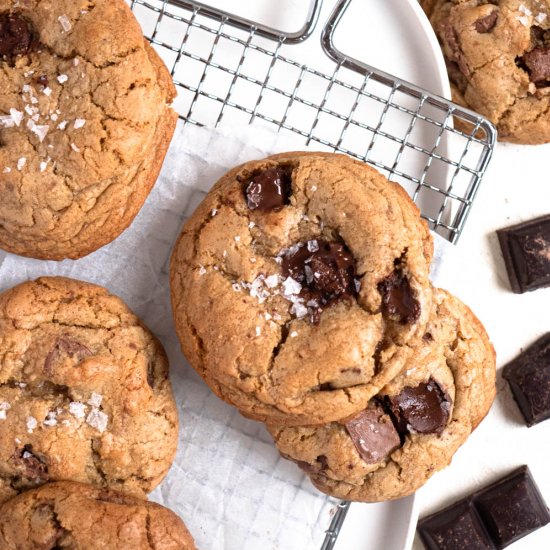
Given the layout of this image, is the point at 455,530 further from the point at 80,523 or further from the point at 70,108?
the point at 70,108

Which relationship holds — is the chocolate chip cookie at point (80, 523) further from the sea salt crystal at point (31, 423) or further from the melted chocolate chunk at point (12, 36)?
the melted chocolate chunk at point (12, 36)

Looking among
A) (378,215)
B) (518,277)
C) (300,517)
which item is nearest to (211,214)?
(378,215)

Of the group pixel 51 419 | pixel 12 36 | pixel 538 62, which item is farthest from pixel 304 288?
pixel 538 62

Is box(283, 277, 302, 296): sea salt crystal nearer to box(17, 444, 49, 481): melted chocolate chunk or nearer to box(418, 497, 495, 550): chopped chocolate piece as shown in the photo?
box(17, 444, 49, 481): melted chocolate chunk

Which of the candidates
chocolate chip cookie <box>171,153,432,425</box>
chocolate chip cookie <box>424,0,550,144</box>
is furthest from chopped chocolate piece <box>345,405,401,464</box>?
chocolate chip cookie <box>424,0,550,144</box>

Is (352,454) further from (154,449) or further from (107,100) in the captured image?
(107,100)

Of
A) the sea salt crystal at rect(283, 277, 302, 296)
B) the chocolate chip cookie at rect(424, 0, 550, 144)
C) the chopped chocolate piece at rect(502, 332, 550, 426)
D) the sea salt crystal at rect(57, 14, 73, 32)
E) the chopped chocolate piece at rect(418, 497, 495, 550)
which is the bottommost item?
the chopped chocolate piece at rect(418, 497, 495, 550)

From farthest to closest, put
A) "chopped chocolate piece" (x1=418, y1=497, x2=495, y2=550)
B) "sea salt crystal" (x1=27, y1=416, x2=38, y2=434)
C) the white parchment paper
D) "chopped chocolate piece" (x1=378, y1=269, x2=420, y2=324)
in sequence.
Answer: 1. "chopped chocolate piece" (x1=418, y1=497, x2=495, y2=550)
2. the white parchment paper
3. "sea salt crystal" (x1=27, y1=416, x2=38, y2=434)
4. "chopped chocolate piece" (x1=378, y1=269, x2=420, y2=324)
